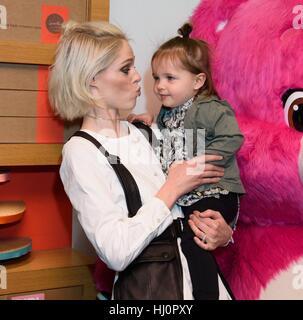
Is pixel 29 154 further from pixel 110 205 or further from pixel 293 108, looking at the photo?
pixel 293 108

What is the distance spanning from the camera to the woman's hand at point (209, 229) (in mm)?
1058

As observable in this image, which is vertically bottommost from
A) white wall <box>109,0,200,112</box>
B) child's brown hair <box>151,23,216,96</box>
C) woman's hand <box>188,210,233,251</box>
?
woman's hand <box>188,210,233,251</box>

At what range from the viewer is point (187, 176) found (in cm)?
105

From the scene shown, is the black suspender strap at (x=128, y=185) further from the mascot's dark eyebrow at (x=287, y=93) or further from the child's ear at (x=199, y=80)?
the mascot's dark eyebrow at (x=287, y=93)

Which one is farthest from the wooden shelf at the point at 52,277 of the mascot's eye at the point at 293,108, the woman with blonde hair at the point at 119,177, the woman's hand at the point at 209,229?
the mascot's eye at the point at 293,108

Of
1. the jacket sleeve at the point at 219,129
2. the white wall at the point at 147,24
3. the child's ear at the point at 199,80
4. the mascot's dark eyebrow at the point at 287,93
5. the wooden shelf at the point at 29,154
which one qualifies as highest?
the white wall at the point at 147,24

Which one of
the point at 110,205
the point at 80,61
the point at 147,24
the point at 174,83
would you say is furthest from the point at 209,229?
the point at 147,24

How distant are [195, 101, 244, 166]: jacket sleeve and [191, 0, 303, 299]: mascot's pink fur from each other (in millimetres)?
47

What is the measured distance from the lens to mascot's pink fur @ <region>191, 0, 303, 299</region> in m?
1.07

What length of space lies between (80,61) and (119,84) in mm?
93

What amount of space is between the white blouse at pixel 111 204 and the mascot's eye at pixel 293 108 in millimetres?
308

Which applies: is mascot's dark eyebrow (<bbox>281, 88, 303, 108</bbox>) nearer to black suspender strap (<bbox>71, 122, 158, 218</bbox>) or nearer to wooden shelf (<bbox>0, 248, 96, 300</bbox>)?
black suspender strap (<bbox>71, 122, 158, 218</bbox>)

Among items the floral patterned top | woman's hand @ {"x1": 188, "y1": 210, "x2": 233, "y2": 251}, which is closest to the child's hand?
the floral patterned top

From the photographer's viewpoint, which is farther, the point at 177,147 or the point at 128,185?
the point at 177,147
